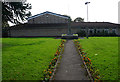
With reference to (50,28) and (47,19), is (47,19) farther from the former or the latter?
(50,28)

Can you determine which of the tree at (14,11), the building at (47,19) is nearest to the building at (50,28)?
the building at (47,19)

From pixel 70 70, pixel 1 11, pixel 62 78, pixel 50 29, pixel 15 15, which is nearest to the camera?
pixel 62 78

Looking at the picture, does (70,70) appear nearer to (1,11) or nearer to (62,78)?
(62,78)

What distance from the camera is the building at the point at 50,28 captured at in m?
36.9

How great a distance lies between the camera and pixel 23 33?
125 feet

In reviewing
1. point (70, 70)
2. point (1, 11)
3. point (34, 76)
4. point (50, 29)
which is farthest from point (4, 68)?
point (50, 29)

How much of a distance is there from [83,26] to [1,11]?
24.6m

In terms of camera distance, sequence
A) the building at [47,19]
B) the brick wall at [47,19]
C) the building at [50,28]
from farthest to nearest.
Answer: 1. the brick wall at [47,19]
2. the building at [47,19]
3. the building at [50,28]

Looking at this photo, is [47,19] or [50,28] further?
[47,19]

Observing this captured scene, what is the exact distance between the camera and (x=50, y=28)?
120 feet

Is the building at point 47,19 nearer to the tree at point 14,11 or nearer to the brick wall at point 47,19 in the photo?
the brick wall at point 47,19

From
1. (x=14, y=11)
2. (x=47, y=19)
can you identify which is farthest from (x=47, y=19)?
(x=14, y=11)

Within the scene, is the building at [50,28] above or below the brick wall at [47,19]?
below

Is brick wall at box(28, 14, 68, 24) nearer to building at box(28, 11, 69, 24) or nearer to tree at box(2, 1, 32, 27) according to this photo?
building at box(28, 11, 69, 24)
